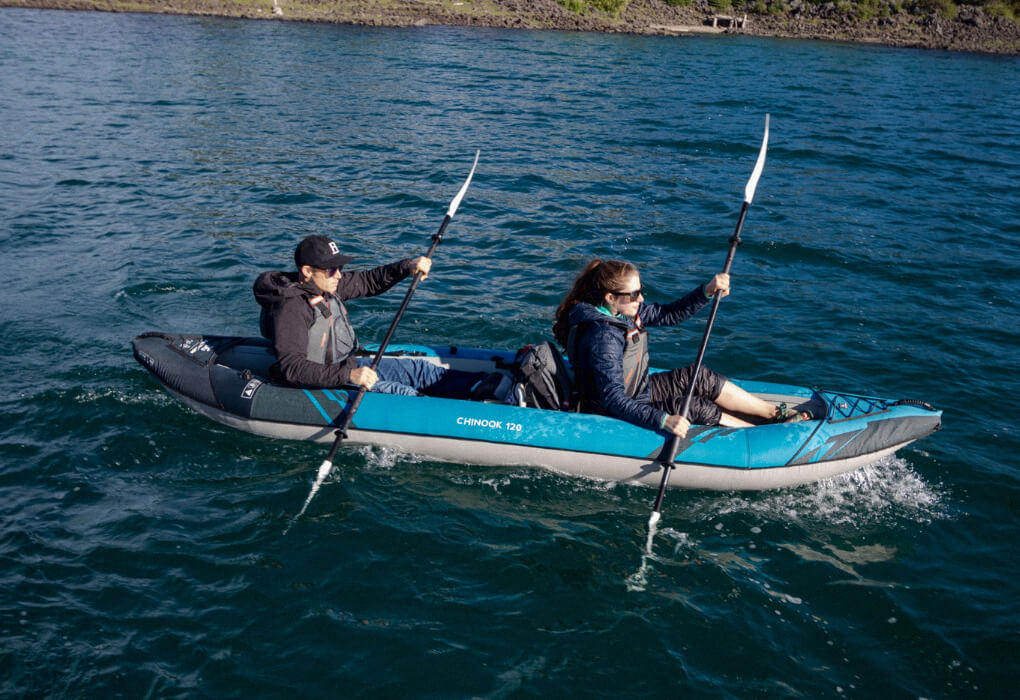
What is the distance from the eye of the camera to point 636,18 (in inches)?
1564

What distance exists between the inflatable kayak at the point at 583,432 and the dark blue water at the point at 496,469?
0.60 feet

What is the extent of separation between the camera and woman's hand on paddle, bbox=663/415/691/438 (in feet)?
18.5

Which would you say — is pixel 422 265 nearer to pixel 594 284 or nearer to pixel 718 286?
pixel 594 284

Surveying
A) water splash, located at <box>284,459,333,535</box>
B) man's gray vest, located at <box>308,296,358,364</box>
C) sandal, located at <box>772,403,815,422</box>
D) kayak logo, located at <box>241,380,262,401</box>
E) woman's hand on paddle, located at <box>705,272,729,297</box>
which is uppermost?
woman's hand on paddle, located at <box>705,272,729,297</box>

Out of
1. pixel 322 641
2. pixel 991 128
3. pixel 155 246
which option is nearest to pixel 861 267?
pixel 322 641

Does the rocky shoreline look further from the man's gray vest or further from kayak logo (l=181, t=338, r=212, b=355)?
the man's gray vest

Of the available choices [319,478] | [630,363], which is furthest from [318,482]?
[630,363]

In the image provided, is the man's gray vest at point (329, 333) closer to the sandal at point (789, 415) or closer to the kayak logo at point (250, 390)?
the kayak logo at point (250, 390)

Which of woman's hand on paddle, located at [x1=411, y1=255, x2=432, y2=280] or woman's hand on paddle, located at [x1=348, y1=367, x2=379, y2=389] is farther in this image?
woman's hand on paddle, located at [x1=411, y1=255, x2=432, y2=280]

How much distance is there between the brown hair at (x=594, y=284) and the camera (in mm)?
5656

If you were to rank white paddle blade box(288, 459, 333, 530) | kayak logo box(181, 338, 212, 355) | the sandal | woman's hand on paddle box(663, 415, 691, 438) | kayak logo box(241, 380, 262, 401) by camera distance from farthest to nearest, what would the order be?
kayak logo box(181, 338, 212, 355)
kayak logo box(241, 380, 262, 401)
the sandal
white paddle blade box(288, 459, 333, 530)
woman's hand on paddle box(663, 415, 691, 438)

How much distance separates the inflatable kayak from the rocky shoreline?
32873 millimetres

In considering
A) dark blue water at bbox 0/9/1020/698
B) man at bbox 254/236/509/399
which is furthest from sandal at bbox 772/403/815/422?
man at bbox 254/236/509/399

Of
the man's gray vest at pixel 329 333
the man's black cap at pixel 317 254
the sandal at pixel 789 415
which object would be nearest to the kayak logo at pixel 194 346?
the man's gray vest at pixel 329 333
